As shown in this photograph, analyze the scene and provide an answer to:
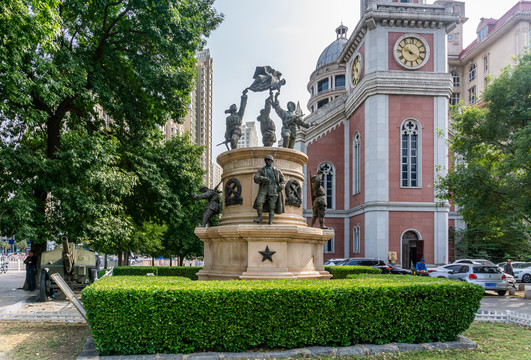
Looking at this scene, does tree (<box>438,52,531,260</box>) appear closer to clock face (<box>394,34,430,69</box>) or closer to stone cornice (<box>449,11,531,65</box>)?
clock face (<box>394,34,430,69</box>)

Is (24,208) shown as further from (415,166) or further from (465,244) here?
(465,244)

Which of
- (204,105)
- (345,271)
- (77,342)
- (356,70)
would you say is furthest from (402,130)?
(204,105)

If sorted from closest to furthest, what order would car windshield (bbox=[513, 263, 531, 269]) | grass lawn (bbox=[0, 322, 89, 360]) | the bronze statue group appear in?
grass lawn (bbox=[0, 322, 89, 360]) → the bronze statue group → car windshield (bbox=[513, 263, 531, 269])

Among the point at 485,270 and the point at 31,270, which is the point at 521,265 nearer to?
the point at 485,270

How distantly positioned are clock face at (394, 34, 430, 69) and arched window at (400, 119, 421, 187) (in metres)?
4.85

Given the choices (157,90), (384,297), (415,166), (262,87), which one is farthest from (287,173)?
(415,166)

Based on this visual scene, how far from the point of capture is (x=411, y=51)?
35500 millimetres

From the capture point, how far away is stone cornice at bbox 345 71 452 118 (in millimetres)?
34531

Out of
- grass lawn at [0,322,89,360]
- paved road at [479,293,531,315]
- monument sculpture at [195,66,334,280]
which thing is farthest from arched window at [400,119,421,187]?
grass lawn at [0,322,89,360]

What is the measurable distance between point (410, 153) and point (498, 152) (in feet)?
41.8

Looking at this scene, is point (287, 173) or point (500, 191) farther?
point (500, 191)

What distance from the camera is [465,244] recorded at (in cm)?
3706

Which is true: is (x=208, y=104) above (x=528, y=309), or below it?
above

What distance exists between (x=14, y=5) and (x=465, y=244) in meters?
36.5
